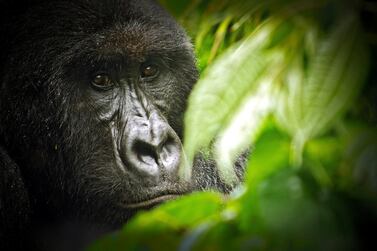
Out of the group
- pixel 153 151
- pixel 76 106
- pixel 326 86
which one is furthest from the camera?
pixel 76 106

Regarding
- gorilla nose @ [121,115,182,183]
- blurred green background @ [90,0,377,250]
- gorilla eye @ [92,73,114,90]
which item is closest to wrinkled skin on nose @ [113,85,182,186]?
gorilla nose @ [121,115,182,183]

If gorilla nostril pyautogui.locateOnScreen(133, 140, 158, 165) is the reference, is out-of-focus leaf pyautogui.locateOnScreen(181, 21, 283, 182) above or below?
above

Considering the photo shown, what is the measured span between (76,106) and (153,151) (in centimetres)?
37

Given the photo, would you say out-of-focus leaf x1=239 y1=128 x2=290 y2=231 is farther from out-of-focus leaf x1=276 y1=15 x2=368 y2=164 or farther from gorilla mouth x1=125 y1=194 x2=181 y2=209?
gorilla mouth x1=125 y1=194 x2=181 y2=209

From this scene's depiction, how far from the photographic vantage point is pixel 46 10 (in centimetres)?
226

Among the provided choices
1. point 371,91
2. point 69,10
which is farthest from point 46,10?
point 371,91

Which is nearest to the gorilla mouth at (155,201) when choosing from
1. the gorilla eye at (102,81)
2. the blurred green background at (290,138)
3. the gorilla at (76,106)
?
the gorilla at (76,106)

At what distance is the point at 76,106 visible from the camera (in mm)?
2201

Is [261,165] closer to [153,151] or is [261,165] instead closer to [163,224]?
[163,224]

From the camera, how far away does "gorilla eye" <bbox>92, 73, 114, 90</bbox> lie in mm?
2223

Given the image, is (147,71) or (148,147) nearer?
(148,147)

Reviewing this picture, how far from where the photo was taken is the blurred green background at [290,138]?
30.1 inches

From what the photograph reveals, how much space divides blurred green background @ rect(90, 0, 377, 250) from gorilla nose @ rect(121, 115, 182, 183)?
112 cm

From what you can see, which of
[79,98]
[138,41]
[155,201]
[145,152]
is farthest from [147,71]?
[155,201]
